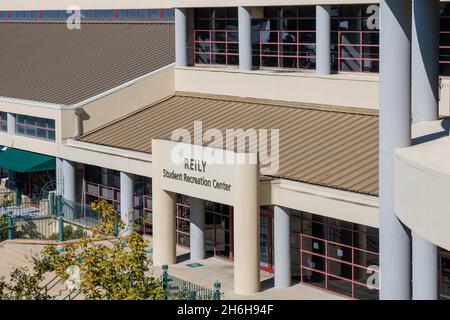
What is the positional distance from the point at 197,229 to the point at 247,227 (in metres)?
5.34

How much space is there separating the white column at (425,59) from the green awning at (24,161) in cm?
1959

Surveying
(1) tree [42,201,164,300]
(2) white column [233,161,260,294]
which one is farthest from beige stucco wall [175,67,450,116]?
(1) tree [42,201,164,300]

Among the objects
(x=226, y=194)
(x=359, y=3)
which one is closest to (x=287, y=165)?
(x=226, y=194)

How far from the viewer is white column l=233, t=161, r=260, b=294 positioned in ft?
106

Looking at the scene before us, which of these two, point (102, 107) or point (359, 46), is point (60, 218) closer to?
point (102, 107)

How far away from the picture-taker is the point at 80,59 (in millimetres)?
52656

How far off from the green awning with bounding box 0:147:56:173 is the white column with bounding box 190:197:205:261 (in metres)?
10.7

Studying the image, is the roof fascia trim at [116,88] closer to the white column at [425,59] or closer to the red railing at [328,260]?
the red railing at [328,260]

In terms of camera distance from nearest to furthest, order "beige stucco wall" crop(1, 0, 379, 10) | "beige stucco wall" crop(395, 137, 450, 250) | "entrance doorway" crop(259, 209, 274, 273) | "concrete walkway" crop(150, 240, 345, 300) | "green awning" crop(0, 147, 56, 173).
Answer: "beige stucco wall" crop(395, 137, 450, 250)
"concrete walkway" crop(150, 240, 345, 300)
"entrance doorway" crop(259, 209, 274, 273)
"beige stucco wall" crop(1, 0, 379, 10)
"green awning" crop(0, 147, 56, 173)

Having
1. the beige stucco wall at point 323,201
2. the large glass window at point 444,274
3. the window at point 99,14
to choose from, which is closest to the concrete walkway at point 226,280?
the beige stucco wall at point 323,201

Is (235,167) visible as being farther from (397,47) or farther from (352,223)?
(397,47)

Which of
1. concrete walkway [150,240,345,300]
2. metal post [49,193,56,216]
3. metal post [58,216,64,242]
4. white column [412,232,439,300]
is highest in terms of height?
white column [412,232,439,300]

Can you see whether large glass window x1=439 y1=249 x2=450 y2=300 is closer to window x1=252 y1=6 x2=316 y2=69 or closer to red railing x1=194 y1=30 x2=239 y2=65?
window x1=252 y1=6 x2=316 y2=69
